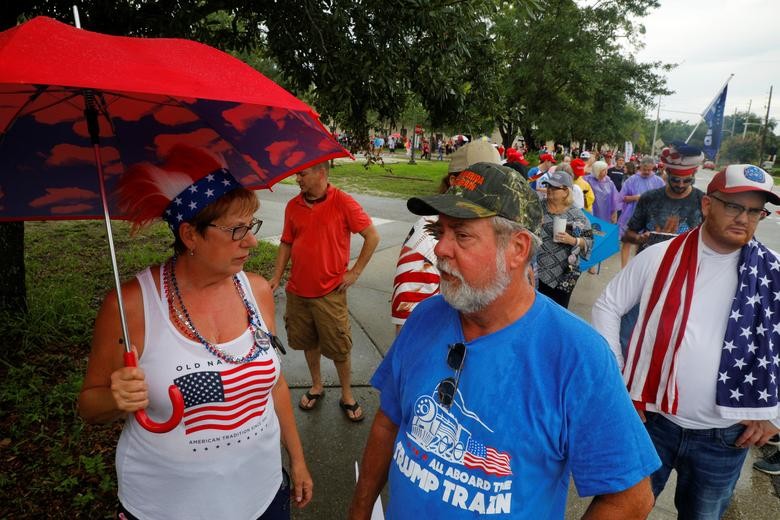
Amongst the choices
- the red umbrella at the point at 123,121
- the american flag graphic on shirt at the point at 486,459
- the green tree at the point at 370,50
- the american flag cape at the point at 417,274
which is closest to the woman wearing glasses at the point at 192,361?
the red umbrella at the point at 123,121

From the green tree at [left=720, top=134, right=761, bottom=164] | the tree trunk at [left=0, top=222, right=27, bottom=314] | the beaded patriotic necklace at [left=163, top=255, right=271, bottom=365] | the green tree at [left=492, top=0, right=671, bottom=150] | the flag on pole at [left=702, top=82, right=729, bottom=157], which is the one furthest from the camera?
the green tree at [left=720, top=134, right=761, bottom=164]

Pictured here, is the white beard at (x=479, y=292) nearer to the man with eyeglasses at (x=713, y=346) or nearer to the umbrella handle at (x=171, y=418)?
the umbrella handle at (x=171, y=418)

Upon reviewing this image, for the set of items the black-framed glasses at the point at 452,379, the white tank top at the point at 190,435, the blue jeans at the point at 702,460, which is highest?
the black-framed glasses at the point at 452,379

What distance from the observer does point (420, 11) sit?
3732 millimetres

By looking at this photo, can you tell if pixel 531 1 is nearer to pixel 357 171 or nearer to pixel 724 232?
pixel 724 232

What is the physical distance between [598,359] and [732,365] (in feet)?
3.71

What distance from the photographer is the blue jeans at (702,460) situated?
2.11 m

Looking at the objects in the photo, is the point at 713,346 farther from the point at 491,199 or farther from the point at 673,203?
the point at 673,203

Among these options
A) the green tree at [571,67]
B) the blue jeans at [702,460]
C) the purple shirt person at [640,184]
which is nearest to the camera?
the blue jeans at [702,460]

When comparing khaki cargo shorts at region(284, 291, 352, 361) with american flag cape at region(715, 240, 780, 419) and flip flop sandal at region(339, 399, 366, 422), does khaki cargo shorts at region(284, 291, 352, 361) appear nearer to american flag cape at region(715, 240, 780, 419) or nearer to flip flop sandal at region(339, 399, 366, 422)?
flip flop sandal at region(339, 399, 366, 422)

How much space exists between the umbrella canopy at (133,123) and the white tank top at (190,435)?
0.55 m

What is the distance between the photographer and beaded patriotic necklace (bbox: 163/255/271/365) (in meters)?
1.70

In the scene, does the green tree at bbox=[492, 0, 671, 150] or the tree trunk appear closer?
the tree trunk

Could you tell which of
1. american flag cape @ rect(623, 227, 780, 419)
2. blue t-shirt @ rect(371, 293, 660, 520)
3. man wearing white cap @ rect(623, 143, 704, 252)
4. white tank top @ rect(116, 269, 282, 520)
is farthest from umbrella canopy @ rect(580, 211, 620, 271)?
white tank top @ rect(116, 269, 282, 520)
